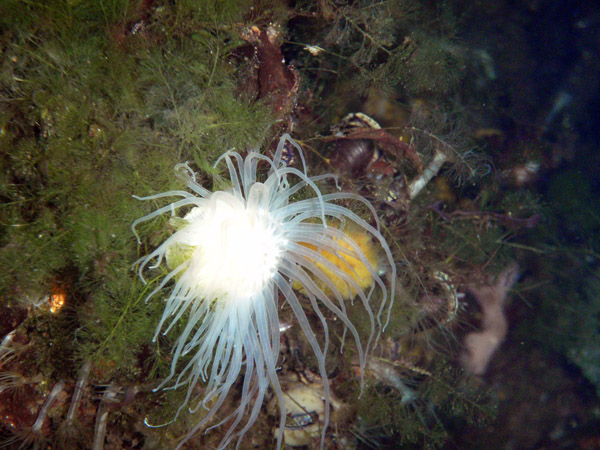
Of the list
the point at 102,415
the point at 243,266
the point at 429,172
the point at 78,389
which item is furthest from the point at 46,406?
the point at 429,172

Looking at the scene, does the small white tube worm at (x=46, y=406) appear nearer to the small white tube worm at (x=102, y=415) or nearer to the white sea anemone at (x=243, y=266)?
the small white tube worm at (x=102, y=415)

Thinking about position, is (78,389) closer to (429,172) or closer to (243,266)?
(243,266)

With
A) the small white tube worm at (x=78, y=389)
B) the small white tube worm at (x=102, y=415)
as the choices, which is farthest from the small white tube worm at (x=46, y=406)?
the small white tube worm at (x=102, y=415)

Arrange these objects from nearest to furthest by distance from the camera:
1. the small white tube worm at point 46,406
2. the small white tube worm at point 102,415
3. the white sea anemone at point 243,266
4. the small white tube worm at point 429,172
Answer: the white sea anemone at point 243,266, the small white tube worm at point 46,406, the small white tube worm at point 102,415, the small white tube worm at point 429,172

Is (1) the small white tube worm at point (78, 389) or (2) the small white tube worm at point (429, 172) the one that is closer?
(1) the small white tube worm at point (78, 389)

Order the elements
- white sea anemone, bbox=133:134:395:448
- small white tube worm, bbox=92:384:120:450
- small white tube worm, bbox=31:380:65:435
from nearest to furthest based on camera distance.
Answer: white sea anemone, bbox=133:134:395:448
small white tube worm, bbox=31:380:65:435
small white tube worm, bbox=92:384:120:450

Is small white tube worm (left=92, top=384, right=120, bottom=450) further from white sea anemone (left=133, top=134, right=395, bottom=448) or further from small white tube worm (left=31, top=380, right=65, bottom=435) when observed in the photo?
white sea anemone (left=133, top=134, right=395, bottom=448)

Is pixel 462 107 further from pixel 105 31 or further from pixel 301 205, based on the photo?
pixel 105 31

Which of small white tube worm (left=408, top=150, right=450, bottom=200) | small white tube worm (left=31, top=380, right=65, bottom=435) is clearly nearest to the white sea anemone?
small white tube worm (left=31, top=380, right=65, bottom=435)

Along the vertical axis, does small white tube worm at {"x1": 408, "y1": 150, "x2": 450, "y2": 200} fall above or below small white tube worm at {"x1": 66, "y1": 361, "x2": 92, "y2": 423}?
above

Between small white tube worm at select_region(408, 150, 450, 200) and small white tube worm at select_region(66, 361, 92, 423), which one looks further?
small white tube worm at select_region(408, 150, 450, 200)

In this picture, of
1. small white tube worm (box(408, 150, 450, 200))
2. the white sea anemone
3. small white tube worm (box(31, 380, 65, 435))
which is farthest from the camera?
small white tube worm (box(408, 150, 450, 200))
